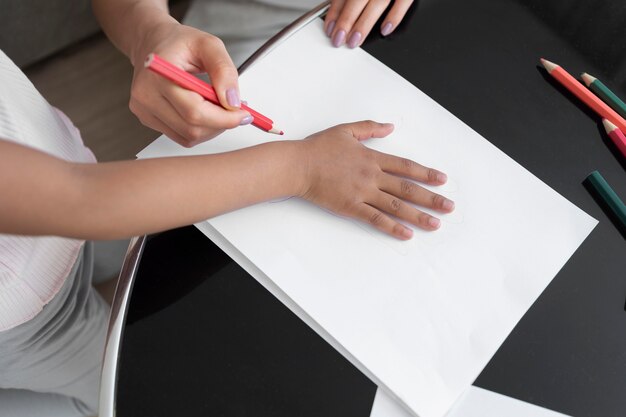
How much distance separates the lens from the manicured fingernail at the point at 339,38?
0.63 m

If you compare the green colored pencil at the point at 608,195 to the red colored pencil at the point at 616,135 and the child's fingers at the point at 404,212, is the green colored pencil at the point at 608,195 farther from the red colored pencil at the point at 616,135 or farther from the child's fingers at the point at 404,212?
the child's fingers at the point at 404,212

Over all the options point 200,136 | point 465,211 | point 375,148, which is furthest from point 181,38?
point 465,211

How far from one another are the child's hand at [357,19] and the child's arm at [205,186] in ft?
0.37

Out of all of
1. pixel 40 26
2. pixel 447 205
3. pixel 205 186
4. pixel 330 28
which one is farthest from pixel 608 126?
pixel 40 26

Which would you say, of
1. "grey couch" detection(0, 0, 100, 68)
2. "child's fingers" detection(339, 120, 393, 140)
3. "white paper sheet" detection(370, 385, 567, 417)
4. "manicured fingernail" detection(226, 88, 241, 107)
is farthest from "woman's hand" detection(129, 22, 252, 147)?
"grey couch" detection(0, 0, 100, 68)

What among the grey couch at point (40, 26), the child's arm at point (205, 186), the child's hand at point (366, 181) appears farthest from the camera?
the grey couch at point (40, 26)

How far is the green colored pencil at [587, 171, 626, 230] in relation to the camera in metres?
0.57

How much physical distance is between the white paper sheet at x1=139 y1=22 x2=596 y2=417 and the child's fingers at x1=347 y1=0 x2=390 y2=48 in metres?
0.02

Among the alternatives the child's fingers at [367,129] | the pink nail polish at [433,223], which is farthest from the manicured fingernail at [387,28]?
the pink nail polish at [433,223]

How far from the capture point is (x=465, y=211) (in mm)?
564

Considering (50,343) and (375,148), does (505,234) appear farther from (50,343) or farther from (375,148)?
(50,343)

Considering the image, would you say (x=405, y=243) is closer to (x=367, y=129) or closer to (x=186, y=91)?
(x=367, y=129)

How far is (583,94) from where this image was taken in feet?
2.04

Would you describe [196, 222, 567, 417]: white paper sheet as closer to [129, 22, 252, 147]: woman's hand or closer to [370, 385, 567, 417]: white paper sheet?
[370, 385, 567, 417]: white paper sheet
